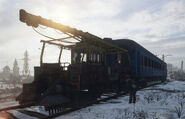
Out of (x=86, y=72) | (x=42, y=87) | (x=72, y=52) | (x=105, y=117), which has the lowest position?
(x=105, y=117)

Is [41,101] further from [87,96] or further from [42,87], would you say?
[87,96]

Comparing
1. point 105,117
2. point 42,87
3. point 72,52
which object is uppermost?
point 72,52

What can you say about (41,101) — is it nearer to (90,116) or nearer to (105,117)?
(90,116)

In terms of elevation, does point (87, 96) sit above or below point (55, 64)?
below

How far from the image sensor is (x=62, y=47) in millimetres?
10672

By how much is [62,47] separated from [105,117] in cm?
512

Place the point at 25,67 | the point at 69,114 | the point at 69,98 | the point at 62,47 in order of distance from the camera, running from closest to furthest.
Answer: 1. the point at 69,114
2. the point at 69,98
3. the point at 62,47
4. the point at 25,67

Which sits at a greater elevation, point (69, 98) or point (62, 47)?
point (62, 47)

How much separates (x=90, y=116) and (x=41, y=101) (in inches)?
78.7

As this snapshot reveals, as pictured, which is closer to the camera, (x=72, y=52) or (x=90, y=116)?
(x=90, y=116)

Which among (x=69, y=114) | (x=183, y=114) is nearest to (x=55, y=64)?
(x=69, y=114)

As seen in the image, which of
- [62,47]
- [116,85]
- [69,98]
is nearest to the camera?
[69,98]

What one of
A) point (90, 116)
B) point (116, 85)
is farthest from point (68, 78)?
point (116, 85)

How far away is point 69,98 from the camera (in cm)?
848
